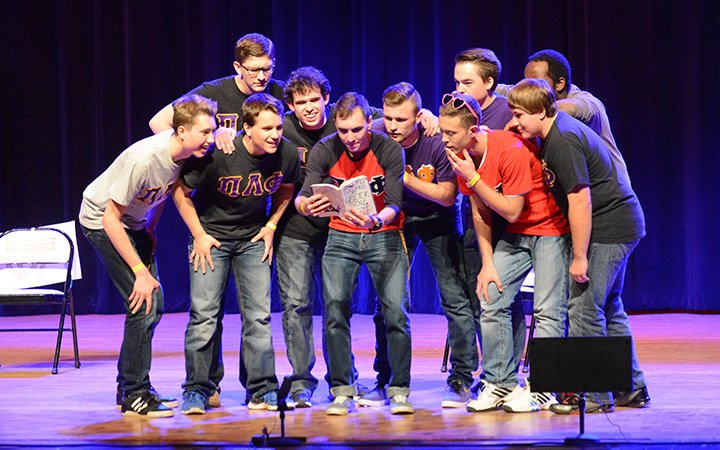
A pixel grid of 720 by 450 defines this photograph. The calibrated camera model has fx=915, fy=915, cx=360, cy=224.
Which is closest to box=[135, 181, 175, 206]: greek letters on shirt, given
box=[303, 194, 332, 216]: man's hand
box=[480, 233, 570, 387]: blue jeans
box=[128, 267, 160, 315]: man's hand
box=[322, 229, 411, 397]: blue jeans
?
box=[128, 267, 160, 315]: man's hand

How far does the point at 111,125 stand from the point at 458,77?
4.43 metres

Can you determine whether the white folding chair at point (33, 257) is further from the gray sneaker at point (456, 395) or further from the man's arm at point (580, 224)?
the man's arm at point (580, 224)

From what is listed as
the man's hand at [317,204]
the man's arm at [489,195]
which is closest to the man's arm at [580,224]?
the man's arm at [489,195]

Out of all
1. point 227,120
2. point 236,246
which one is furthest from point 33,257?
point 236,246

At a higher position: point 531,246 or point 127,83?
Result: point 127,83

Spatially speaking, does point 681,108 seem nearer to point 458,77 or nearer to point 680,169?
point 680,169

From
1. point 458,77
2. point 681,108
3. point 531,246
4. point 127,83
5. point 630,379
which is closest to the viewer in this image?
point 630,379

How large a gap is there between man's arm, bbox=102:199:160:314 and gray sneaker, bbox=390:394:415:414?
1.17m

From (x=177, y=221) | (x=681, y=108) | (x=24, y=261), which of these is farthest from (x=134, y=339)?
(x=681, y=108)

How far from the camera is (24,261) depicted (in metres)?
5.53

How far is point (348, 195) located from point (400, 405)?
934mm

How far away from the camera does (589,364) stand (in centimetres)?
345

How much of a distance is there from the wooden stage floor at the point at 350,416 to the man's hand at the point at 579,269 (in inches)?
22.6

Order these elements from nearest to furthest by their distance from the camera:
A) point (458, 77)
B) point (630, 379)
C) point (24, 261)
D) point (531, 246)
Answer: point (630, 379)
point (531, 246)
point (458, 77)
point (24, 261)
